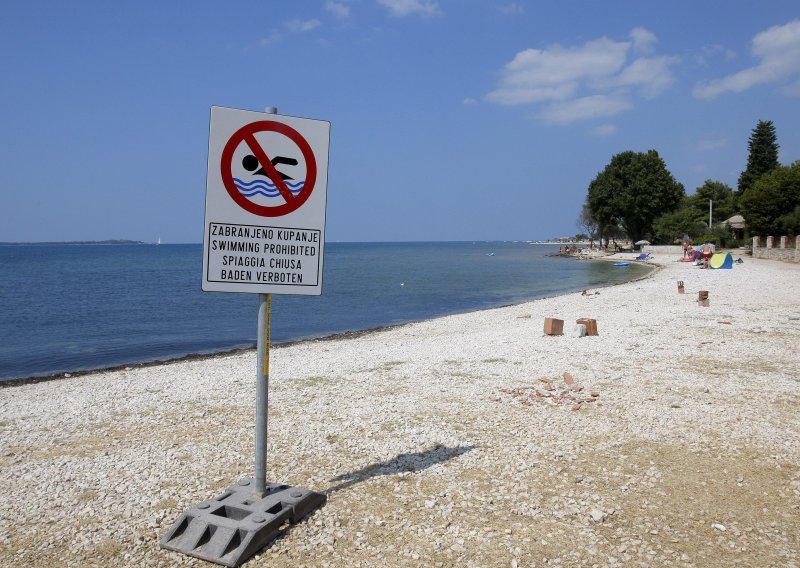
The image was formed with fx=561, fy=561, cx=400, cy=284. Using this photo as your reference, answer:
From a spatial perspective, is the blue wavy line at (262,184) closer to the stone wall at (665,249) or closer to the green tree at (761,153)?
the stone wall at (665,249)

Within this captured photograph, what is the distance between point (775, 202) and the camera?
5372 centimetres

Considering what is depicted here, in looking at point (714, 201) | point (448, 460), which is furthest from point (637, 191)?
point (448, 460)

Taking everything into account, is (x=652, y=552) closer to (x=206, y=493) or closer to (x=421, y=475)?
(x=421, y=475)

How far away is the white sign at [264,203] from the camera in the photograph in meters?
4.20

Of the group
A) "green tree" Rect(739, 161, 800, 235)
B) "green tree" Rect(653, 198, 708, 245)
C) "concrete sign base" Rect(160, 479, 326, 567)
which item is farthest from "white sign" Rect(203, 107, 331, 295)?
"green tree" Rect(653, 198, 708, 245)

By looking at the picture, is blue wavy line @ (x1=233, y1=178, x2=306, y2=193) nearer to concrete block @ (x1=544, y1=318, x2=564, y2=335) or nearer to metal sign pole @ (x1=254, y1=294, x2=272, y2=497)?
metal sign pole @ (x1=254, y1=294, x2=272, y2=497)

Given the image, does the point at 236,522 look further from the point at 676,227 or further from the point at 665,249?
the point at 676,227

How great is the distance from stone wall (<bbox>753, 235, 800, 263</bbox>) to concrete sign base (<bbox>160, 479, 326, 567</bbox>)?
173 feet

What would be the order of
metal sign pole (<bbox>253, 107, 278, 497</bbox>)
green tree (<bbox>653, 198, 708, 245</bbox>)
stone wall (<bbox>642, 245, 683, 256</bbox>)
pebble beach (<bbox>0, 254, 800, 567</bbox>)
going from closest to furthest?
pebble beach (<bbox>0, 254, 800, 567</bbox>) < metal sign pole (<bbox>253, 107, 278, 497</bbox>) < stone wall (<bbox>642, 245, 683, 256</bbox>) < green tree (<bbox>653, 198, 708, 245</bbox>)

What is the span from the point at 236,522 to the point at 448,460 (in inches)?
89.1

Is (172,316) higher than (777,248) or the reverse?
the reverse

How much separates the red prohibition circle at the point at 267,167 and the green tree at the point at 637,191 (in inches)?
3263

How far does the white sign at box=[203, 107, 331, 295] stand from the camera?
420cm

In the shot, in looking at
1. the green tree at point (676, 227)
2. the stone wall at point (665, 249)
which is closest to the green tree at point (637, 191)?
the green tree at point (676, 227)
